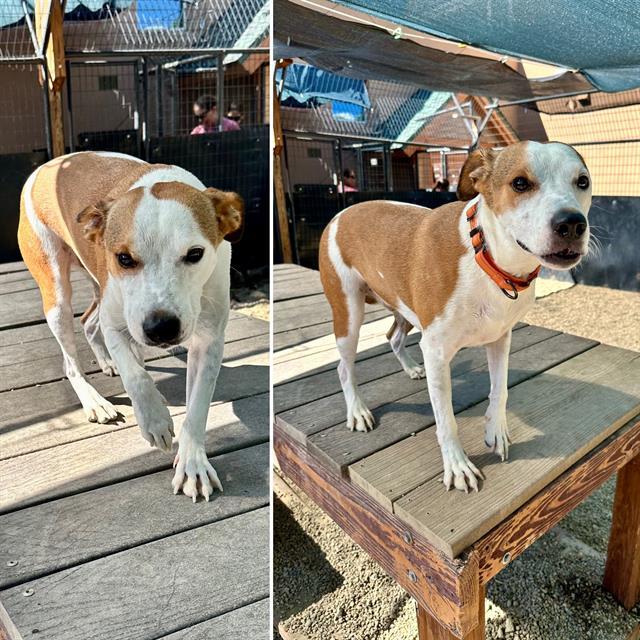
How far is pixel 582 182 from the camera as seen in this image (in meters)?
1.03

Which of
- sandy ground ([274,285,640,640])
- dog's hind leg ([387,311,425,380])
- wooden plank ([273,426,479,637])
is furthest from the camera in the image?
dog's hind leg ([387,311,425,380])

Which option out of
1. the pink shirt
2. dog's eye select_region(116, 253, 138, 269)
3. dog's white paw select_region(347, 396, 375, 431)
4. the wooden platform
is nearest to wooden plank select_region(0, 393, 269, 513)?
the wooden platform

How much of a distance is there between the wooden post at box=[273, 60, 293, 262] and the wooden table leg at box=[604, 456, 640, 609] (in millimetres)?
1242

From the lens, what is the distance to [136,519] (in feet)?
2.83

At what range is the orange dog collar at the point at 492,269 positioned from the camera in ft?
3.60

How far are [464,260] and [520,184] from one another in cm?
19

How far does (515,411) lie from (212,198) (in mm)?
1009

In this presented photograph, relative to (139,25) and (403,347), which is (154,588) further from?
(403,347)

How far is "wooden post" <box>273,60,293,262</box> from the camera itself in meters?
1.14

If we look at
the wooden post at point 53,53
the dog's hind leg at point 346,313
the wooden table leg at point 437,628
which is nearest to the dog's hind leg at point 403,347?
the dog's hind leg at point 346,313

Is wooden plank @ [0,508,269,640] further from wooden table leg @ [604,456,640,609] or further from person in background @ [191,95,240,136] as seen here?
wooden table leg @ [604,456,640,609]

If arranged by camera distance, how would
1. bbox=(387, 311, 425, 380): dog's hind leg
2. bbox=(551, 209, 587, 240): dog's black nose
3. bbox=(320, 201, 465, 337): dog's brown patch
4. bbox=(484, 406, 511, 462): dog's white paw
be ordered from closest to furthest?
bbox=(551, 209, 587, 240): dog's black nose, bbox=(320, 201, 465, 337): dog's brown patch, bbox=(484, 406, 511, 462): dog's white paw, bbox=(387, 311, 425, 380): dog's hind leg

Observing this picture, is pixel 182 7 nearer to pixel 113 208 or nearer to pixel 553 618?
pixel 113 208

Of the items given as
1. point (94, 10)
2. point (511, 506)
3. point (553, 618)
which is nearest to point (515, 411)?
point (511, 506)
